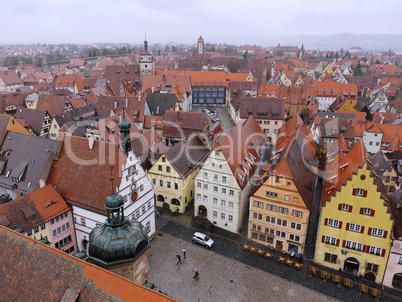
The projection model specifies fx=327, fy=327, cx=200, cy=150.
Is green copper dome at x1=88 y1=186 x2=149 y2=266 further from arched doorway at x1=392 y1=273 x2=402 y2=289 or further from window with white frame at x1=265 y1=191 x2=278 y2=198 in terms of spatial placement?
arched doorway at x1=392 y1=273 x2=402 y2=289

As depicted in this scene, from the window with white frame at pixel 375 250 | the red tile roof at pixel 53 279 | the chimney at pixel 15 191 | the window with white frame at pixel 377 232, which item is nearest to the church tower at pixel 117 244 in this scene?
the red tile roof at pixel 53 279

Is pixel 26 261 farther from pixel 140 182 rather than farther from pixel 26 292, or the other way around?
pixel 140 182

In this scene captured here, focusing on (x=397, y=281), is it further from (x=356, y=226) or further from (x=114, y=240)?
(x=114, y=240)

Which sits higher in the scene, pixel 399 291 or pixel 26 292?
→ pixel 26 292

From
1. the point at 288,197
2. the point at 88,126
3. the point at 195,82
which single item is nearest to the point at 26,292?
the point at 288,197

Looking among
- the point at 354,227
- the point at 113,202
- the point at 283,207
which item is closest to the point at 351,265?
the point at 354,227

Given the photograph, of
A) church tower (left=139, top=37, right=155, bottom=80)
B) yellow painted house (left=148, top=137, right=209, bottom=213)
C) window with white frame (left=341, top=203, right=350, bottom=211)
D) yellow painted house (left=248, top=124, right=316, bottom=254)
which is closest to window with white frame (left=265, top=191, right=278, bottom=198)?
yellow painted house (left=248, top=124, right=316, bottom=254)

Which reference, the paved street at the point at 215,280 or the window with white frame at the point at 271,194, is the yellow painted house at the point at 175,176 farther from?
the window with white frame at the point at 271,194
